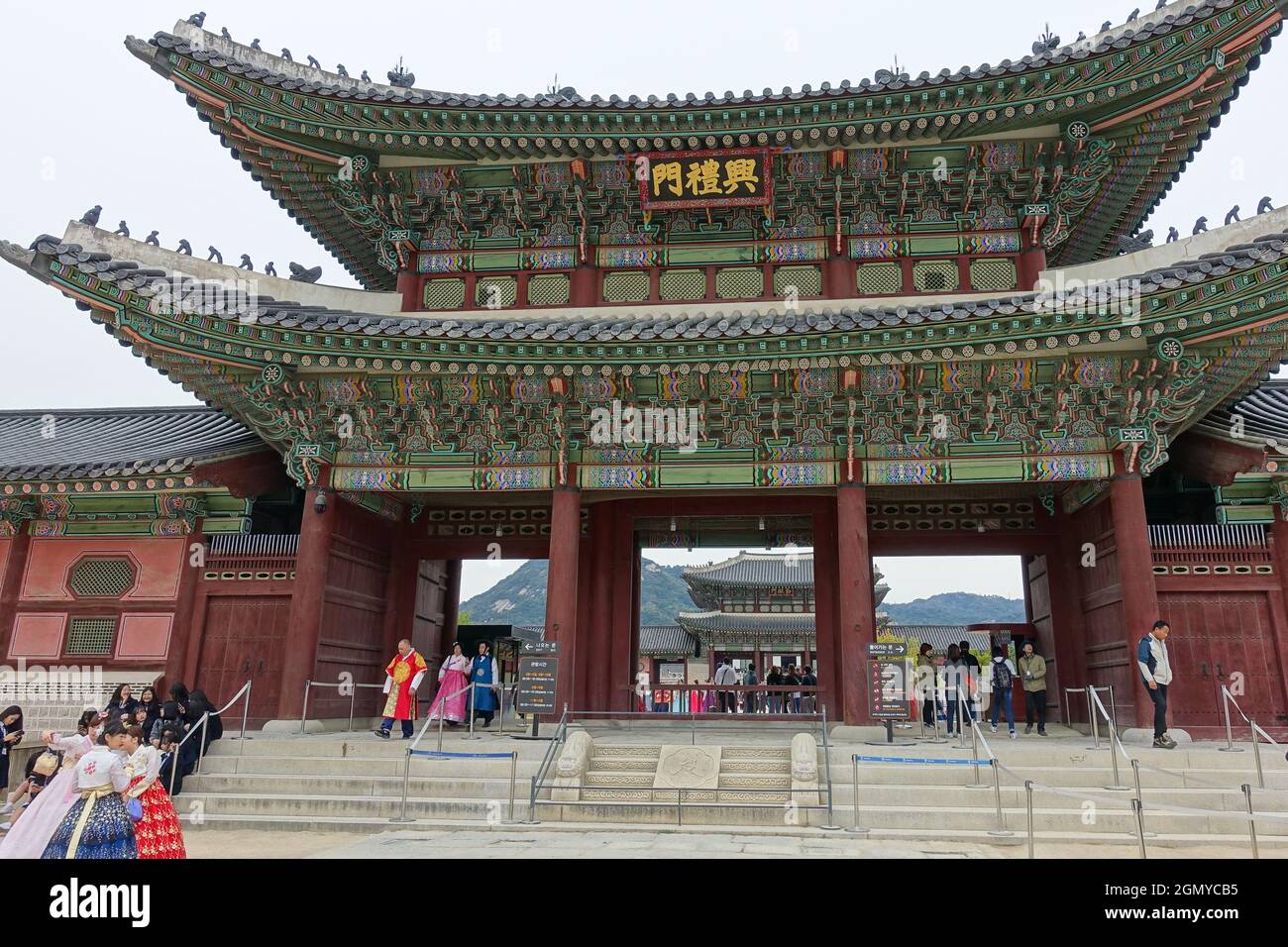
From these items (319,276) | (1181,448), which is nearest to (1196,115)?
(1181,448)

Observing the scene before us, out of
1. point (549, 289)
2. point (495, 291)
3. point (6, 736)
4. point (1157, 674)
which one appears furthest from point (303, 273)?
point (1157, 674)

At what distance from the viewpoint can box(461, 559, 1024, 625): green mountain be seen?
5128 inches

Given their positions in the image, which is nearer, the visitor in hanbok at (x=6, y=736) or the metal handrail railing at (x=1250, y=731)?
the metal handrail railing at (x=1250, y=731)

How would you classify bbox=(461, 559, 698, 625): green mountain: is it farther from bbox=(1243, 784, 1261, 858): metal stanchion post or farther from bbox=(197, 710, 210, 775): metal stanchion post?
bbox=(1243, 784, 1261, 858): metal stanchion post

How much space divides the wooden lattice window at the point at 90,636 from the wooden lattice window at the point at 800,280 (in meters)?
13.4

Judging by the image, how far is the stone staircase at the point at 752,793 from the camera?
9102mm

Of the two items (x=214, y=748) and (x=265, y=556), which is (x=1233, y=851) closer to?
(x=214, y=748)

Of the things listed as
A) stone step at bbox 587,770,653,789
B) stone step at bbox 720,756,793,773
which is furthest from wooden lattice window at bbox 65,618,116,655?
stone step at bbox 720,756,793,773

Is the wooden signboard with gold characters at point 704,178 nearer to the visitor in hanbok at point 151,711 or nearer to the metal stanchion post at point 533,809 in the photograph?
the metal stanchion post at point 533,809

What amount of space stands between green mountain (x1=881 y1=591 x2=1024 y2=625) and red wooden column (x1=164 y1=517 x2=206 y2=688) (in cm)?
14121

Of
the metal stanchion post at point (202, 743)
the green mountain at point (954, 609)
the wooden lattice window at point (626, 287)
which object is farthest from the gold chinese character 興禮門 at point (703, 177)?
the green mountain at point (954, 609)

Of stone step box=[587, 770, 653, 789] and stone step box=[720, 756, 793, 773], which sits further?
stone step box=[720, 756, 793, 773]

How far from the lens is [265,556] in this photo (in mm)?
15133

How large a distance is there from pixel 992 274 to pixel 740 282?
4.48 metres
